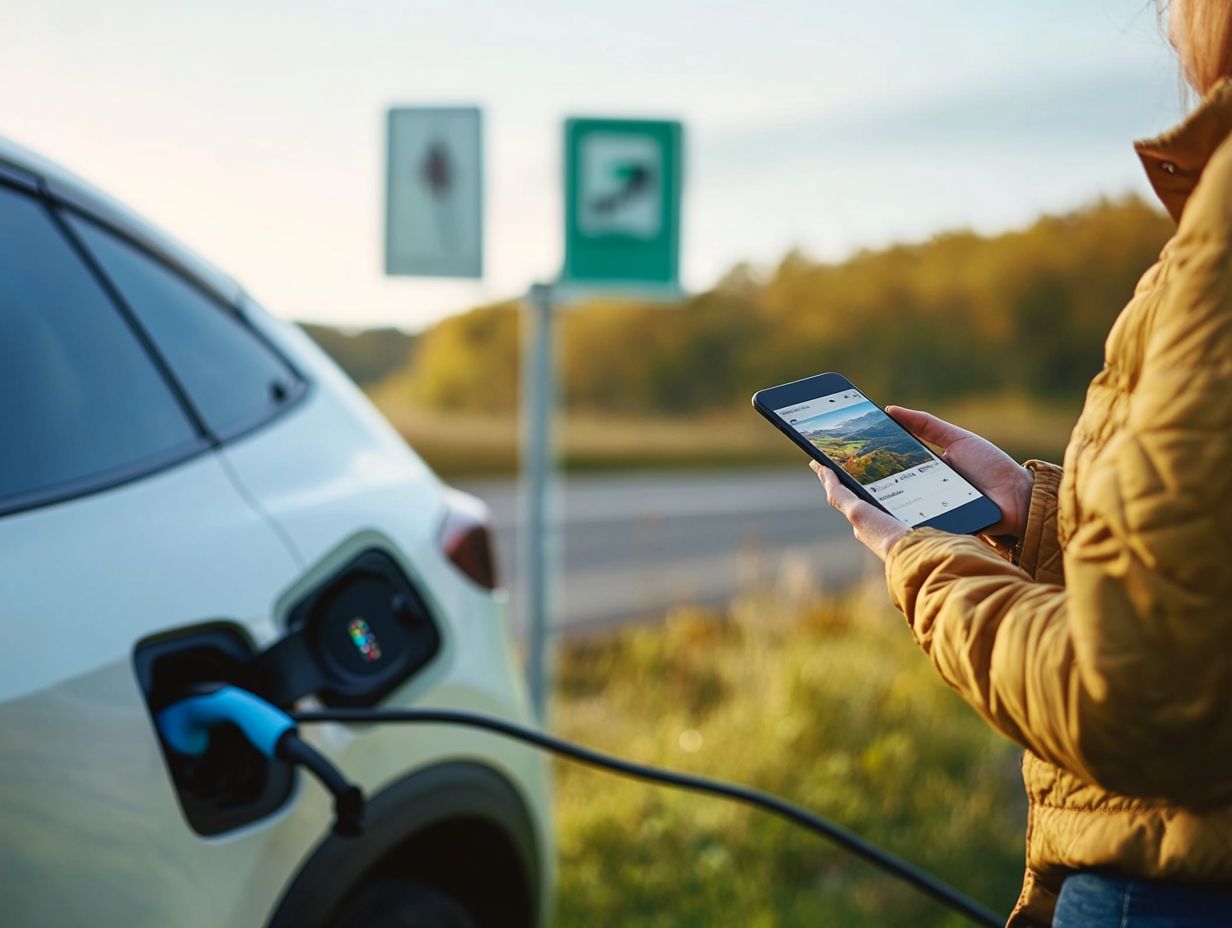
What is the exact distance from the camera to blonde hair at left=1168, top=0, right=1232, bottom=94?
3.53 ft

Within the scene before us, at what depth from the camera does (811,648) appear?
6219 millimetres

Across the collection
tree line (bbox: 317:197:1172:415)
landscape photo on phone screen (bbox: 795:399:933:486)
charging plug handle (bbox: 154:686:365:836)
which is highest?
landscape photo on phone screen (bbox: 795:399:933:486)

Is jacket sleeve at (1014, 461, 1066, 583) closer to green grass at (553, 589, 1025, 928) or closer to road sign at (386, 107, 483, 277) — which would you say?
green grass at (553, 589, 1025, 928)

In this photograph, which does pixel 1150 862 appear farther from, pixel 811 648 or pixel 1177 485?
pixel 811 648

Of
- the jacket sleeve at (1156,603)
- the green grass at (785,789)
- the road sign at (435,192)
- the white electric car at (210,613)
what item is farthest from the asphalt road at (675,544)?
the jacket sleeve at (1156,603)

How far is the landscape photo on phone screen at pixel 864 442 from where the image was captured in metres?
1.46

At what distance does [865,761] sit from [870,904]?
88cm

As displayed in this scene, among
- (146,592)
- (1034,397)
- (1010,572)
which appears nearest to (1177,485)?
(1010,572)

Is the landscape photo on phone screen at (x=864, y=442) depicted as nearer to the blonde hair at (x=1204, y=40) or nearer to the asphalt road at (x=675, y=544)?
the blonde hair at (x=1204, y=40)

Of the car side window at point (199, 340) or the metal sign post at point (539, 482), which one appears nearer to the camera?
the car side window at point (199, 340)

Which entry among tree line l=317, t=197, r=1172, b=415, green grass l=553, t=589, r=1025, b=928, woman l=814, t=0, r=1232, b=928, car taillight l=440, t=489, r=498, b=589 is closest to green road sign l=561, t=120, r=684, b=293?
green grass l=553, t=589, r=1025, b=928

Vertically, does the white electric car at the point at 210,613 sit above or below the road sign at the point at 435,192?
below

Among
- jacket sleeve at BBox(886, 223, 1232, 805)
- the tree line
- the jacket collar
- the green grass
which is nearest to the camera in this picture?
jacket sleeve at BBox(886, 223, 1232, 805)

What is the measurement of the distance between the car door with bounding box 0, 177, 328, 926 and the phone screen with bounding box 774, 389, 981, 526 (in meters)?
0.76
